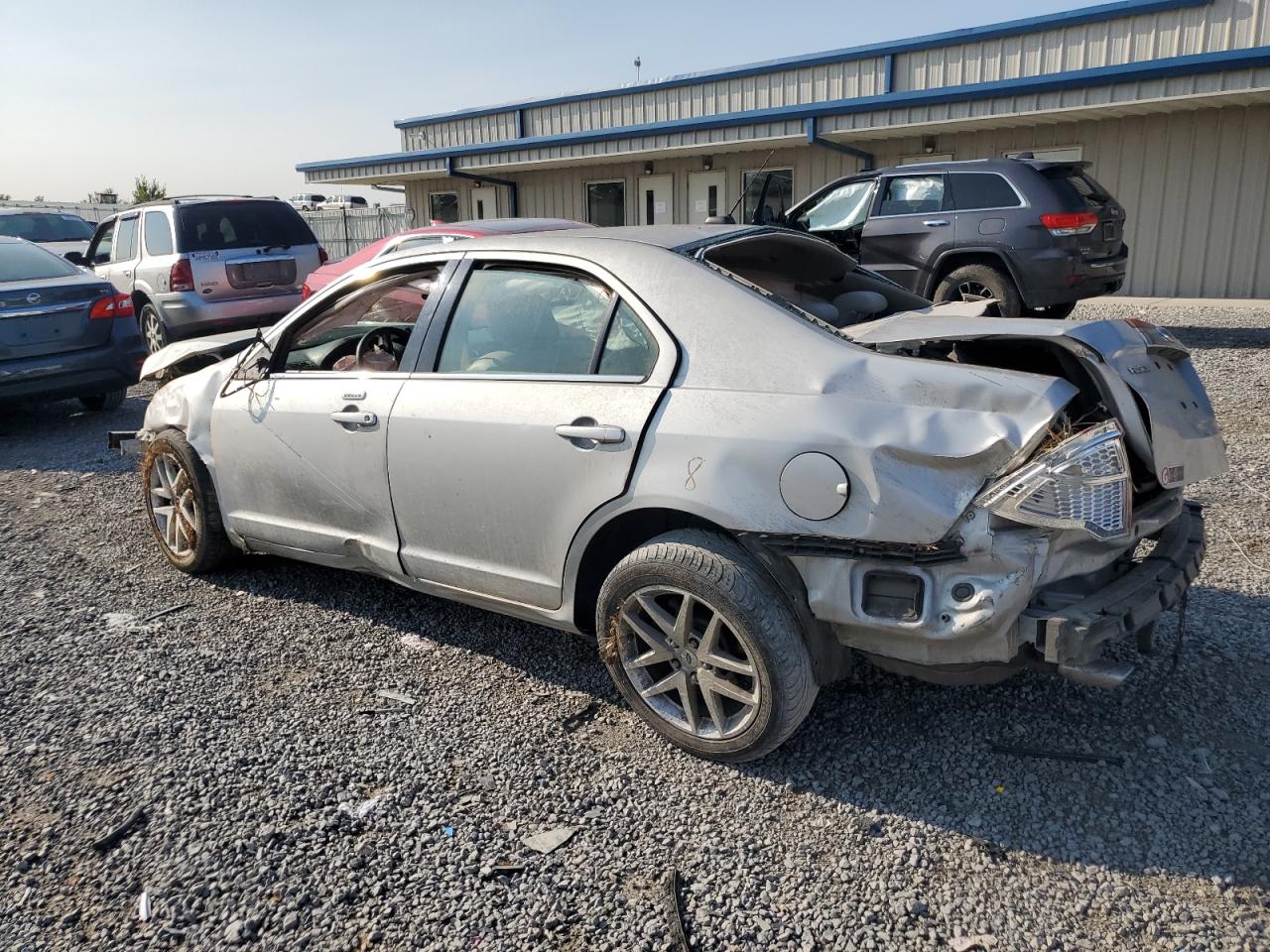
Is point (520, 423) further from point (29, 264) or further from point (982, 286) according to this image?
point (982, 286)

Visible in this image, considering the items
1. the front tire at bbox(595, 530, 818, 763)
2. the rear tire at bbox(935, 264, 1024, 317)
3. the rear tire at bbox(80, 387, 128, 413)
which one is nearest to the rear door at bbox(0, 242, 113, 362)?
the rear tire at bbox(80, 387, 128, 413)

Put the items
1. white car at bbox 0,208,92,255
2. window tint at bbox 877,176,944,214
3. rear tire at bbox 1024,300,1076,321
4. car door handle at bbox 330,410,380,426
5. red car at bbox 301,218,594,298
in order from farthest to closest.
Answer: white car at bbox 0,208,92,255 → window tint at bbox 877,176,944,214 → rear tire at bbox 1024,300,1076,321 → red car at bbox 301,218,594,298 → car door handle at bbox 330,410,380,426

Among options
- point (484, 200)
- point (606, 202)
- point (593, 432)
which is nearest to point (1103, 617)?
point (593, 432)

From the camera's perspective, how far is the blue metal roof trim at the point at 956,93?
464 inches

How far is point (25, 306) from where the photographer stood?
25.9 feet

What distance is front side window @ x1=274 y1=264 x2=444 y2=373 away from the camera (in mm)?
4129

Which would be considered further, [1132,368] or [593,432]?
[593,432]

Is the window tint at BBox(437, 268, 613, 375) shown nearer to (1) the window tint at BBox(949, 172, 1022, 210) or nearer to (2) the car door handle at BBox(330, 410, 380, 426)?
(2) the car door handle at BBox(330, 410, 380, 426)

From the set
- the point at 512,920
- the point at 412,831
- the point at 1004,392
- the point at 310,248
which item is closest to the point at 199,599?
the point at 412,831

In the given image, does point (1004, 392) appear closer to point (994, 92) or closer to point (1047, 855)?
point (1047, 855)

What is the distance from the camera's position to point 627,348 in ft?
10.6

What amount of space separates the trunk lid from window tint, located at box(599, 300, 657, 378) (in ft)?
21.9

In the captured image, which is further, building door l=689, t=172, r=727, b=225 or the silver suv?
building door l=689, t=172, r=727, b=225

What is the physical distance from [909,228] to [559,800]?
27.7 feet
